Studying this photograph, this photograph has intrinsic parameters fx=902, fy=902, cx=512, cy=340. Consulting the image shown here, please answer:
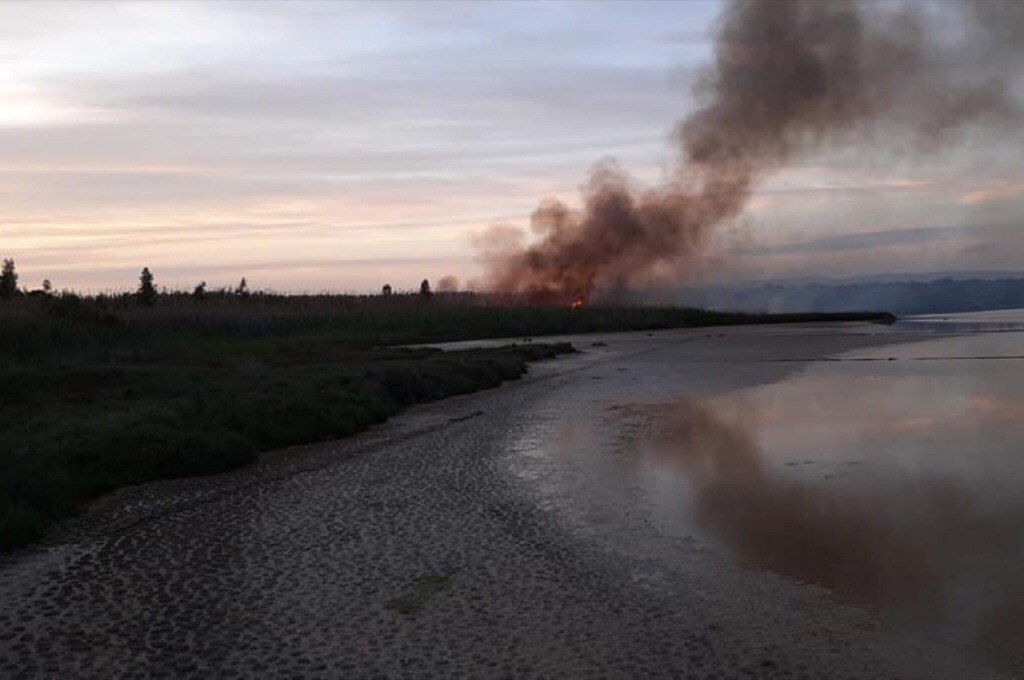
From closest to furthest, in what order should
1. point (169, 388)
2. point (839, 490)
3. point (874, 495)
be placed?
point (874, 495), point (839, 490), point (169, 388)

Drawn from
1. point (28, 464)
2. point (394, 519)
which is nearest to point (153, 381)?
point (28, 464)

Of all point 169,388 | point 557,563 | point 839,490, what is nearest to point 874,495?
point 839,490

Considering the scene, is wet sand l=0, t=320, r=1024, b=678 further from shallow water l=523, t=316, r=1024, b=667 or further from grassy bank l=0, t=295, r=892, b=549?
grassy bank l=0, t=295, r=892, b=549

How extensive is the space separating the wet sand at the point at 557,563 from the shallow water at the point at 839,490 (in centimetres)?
5

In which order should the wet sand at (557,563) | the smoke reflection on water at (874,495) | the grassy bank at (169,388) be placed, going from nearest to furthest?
1. the wet sand at (557,563)
2. the smoke reflection on water at (874,495)
3. the grassy bank at (169,388)

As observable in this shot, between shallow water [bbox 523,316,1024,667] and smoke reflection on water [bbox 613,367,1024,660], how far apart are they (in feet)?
0.08

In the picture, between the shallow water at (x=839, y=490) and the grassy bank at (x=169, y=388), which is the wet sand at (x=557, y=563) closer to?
the shallow water at (x=839, y=490)

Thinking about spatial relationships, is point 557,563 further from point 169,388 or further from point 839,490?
point 169,388

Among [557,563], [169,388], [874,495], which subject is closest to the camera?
[557,563]

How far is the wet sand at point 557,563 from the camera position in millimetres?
6613

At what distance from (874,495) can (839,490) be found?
1.49 ft

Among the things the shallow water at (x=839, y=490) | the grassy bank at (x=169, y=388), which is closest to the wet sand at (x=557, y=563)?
the shallow water at (x=839, y=490)

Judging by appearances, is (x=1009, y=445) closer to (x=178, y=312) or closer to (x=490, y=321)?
(x=178, y=312)

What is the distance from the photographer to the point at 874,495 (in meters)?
11.5
